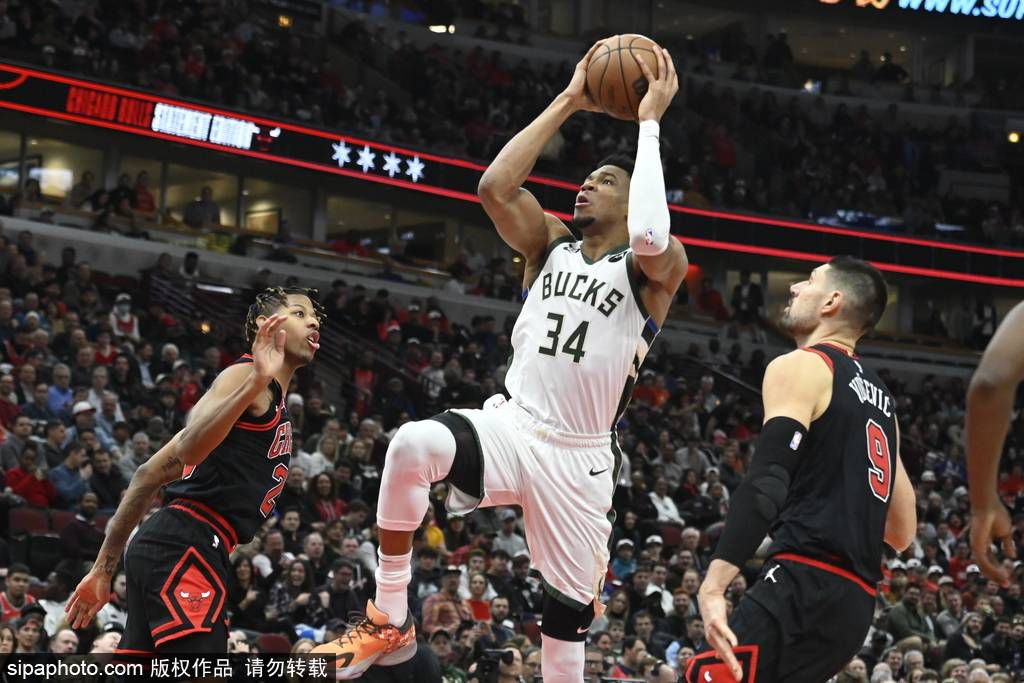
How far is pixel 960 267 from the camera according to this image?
2995 centimetres

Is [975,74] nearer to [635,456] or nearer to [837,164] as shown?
[837,164]

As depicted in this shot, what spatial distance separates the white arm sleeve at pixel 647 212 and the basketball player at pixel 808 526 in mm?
1242

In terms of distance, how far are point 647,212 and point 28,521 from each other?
8255 mm

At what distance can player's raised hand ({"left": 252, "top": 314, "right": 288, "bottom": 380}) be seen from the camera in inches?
234

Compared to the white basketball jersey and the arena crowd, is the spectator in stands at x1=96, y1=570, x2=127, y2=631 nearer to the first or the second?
the arena crowd

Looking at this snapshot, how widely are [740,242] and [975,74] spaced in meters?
12.7

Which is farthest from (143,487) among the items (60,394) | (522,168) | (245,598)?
(60,394)

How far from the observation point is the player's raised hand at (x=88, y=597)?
6.31 metres

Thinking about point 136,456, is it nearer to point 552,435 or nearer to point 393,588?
point 393,588

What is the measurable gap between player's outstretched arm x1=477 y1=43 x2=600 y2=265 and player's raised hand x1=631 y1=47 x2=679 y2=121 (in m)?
0.31

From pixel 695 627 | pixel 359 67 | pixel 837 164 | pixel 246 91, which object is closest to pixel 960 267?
pixel 837 164

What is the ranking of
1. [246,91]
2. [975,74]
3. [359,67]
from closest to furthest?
[246,91] → [359,67] → [975,74]

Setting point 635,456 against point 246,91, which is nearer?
point 635,456

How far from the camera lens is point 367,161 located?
81.9 feet
